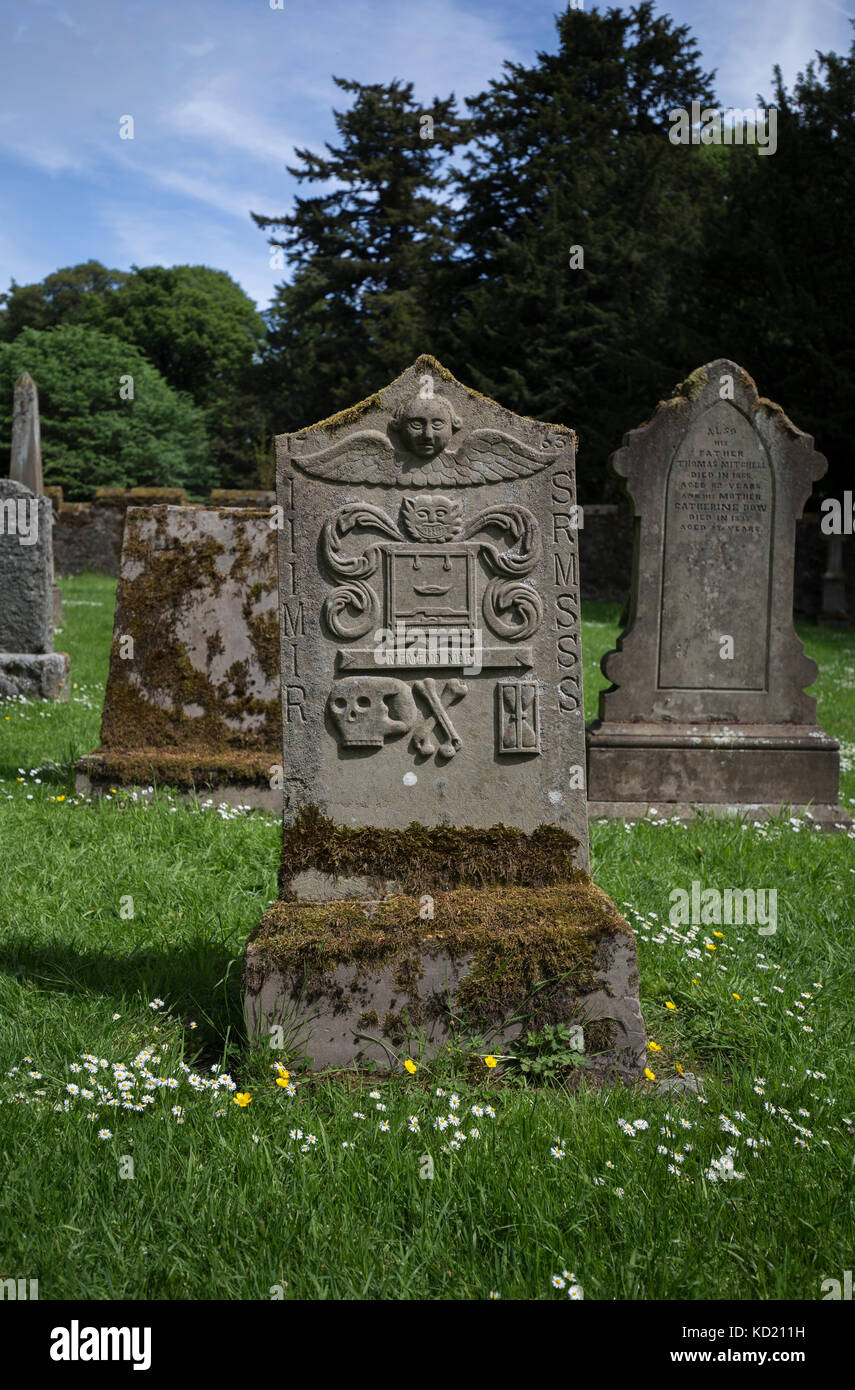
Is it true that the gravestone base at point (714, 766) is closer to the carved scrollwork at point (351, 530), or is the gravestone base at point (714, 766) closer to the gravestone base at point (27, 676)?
the carved scrollwork at point (351, 530)

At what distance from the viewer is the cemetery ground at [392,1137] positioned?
198cm

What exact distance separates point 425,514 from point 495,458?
0.94 ft

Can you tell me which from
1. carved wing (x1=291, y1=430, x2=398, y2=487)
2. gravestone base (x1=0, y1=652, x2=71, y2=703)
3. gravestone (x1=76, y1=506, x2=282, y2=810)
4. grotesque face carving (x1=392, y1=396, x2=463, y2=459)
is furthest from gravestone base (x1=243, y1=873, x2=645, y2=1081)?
gravestone base (x1=0, y1=652, x2=71, y2=703)

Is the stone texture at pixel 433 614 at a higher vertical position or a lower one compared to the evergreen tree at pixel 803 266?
lower

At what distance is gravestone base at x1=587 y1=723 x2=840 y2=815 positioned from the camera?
19.1 feet

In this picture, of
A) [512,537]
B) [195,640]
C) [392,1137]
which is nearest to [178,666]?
[195,640]

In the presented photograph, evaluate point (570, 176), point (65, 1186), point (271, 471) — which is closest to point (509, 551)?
point (65, 1186)

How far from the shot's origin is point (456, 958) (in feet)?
9.31

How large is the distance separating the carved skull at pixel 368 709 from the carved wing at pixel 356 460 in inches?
25.1

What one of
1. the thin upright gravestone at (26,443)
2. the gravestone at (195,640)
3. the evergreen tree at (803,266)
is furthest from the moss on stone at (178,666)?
the evergreen tree at (803,266)

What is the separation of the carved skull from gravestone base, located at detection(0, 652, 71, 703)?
229 inches

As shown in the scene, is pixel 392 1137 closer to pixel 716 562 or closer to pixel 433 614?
pixel 433 614

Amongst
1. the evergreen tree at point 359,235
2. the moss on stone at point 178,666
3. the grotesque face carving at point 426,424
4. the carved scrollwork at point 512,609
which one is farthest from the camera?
the evergreen tree at point 359,235

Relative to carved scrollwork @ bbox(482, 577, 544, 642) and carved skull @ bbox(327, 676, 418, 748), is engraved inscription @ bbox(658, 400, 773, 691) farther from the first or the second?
carved skull @ bbox(327, 676, 418, 748)
